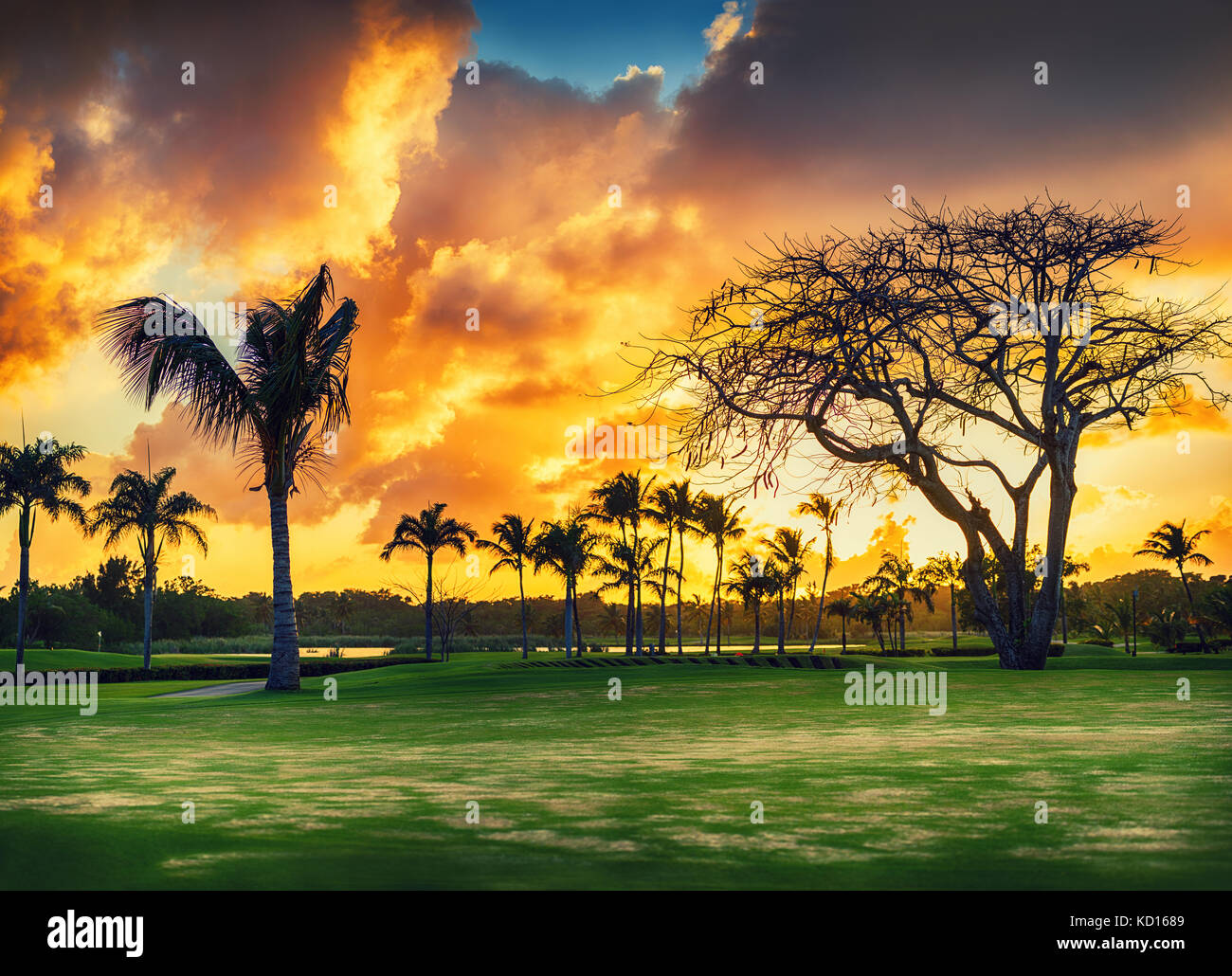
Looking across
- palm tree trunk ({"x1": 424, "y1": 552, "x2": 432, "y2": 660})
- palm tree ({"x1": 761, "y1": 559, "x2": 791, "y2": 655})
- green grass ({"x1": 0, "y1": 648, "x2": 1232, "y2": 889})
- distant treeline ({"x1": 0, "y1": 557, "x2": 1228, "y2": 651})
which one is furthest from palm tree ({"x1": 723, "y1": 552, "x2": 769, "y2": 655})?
green grass ({"x1": 0, "y1": 648, "x2": 1232, "y2": 889})

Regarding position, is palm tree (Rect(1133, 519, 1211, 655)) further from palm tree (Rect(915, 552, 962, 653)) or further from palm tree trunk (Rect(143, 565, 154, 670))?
palm tree trunk (Rect(143, 565, 154, 670))

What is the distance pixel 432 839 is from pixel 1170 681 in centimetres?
1984

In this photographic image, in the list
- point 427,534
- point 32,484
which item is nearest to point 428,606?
point 427,534

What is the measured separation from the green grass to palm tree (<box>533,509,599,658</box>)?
6524 centimetres

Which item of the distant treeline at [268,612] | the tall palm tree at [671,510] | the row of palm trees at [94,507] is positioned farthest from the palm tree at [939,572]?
the row of palm trees at [94,507]

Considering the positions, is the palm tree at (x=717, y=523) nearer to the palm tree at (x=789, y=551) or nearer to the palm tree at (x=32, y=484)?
the palm tree at (x=789, y=551)

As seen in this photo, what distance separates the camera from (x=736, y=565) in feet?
386

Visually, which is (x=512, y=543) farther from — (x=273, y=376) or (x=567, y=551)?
(x=273, y=376)

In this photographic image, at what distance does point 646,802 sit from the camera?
7.41 meters

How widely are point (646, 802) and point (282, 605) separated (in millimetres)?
A: 24496

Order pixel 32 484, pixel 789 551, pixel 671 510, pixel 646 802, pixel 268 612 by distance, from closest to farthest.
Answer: pixel 646 802
pixel 32 484
pixel 671 510
pixel 789 551
pixel 268 612

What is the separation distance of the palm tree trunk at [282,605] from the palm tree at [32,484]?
3561 cm
